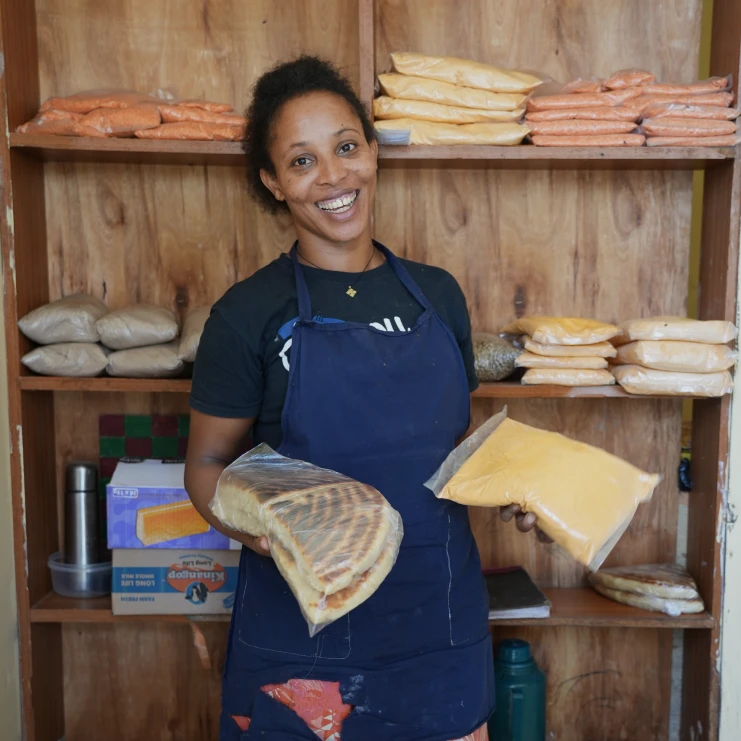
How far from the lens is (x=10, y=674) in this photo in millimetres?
2078

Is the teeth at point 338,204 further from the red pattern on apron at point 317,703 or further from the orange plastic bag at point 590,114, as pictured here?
the red pattern on apron at point 317,703

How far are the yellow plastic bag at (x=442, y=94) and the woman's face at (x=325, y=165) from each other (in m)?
0.49

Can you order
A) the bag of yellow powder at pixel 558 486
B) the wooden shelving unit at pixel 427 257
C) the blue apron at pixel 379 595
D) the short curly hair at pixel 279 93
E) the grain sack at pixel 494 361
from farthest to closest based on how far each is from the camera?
the wooden shelving unit at pixel 427 257 → the grain sack at pixel 494 361 → the short curly hair at pixel 279 93 → the blue apron at pixel 379 595 → the bag of yellow powder at pixel 558 486

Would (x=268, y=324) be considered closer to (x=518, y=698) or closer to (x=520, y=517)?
(x=520, y=517)

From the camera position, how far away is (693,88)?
78.4 inches

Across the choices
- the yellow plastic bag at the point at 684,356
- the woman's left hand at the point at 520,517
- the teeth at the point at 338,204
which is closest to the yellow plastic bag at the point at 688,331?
the yellow plastic bag at the point at 684,356

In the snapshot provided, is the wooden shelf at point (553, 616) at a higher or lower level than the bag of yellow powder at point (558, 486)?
lower

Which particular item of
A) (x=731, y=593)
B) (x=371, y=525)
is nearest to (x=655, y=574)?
(x=731, y=593)

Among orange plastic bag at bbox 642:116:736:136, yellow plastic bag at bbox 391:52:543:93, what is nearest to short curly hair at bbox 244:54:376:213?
yellow plastic bag at bbox 391:52:543:93

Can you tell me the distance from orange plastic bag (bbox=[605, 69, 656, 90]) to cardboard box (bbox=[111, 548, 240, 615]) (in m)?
1.53

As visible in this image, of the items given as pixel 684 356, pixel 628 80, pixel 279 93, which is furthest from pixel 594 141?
pixel 279 93

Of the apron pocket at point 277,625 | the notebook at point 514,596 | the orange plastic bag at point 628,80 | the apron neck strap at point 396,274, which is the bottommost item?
the notebook at point 514,596

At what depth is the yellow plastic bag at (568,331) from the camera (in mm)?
2027

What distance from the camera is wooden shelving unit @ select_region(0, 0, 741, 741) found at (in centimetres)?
218
